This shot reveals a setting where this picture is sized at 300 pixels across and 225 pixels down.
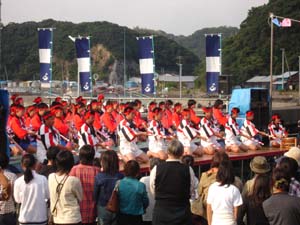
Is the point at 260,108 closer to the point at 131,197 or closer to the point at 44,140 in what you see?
the point at 44,140

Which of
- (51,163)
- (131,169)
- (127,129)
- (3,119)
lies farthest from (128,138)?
(131,169)

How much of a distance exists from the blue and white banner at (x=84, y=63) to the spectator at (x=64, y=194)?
18235 mm

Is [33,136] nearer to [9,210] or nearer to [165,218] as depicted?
[9,210]

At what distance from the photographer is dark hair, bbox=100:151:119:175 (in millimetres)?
6961

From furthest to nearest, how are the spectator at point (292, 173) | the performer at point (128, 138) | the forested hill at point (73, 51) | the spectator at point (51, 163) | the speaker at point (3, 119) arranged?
the forested hill at point (73, 51), the performer at point (128, 138), the speaker at point (3, 119), the spectator at point (51, 163), the spectator at point (292, 173)

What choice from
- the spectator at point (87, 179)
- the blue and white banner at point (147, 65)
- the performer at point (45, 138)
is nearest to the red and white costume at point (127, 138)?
the performer at point (45, 138)

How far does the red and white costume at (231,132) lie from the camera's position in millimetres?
16672

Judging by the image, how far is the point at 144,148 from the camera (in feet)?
54.1

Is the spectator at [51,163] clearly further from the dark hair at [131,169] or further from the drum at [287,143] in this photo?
the drum at [287,143]

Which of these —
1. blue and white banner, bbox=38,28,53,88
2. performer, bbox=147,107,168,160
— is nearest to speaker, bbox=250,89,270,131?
performer, bbox=147,107,168,160

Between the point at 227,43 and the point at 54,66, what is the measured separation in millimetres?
31685

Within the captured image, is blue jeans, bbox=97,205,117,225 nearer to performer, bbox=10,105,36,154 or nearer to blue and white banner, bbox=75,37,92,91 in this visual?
performer, bbox=10,105,36,154

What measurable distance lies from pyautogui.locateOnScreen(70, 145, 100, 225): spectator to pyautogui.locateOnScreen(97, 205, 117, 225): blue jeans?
0.11 metres

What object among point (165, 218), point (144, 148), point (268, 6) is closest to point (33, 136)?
point (144, 148)
